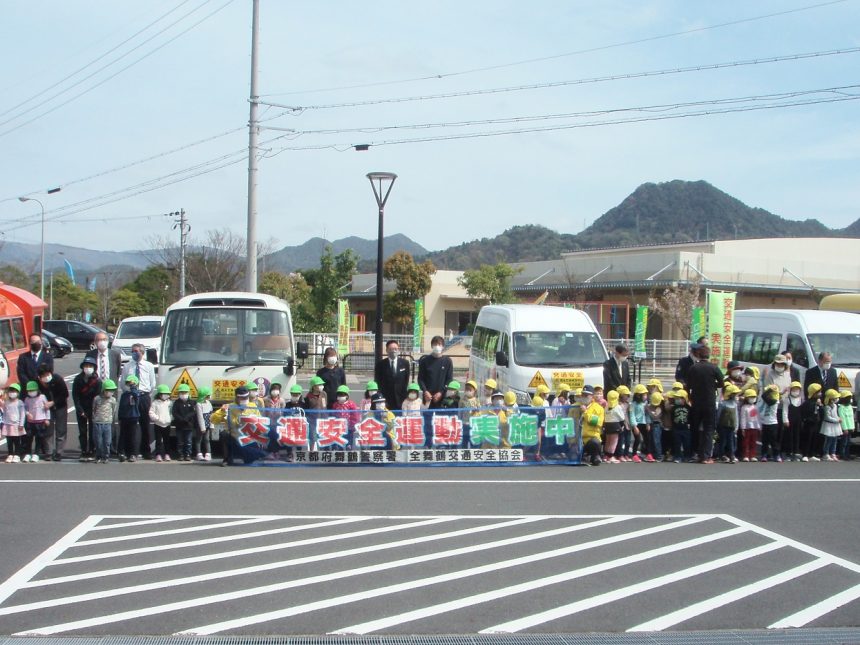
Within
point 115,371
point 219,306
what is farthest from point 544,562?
point 115,371

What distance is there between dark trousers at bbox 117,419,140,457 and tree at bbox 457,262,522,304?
32.4 meters

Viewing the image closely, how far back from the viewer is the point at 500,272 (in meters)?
44.5

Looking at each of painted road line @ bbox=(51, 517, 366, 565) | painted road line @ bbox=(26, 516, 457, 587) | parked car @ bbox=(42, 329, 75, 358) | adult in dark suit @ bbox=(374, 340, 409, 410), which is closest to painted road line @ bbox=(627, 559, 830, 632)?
painted road line @ bbox=(26, 516, 457, 587)

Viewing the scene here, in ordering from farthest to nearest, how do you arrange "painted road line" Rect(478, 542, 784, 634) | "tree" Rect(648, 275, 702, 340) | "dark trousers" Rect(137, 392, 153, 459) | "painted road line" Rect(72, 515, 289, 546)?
"tree" Rect(648, 275, 702, 340) < "dark trousers" Rect(137, 392, 153, 459) < "painted road line" Rect(72, 515, 289, 546) < "painted road line" Rect(478, 542, 784, 634)

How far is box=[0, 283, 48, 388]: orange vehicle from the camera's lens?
18.2 m

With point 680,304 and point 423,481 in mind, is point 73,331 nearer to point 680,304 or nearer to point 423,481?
point 680,304

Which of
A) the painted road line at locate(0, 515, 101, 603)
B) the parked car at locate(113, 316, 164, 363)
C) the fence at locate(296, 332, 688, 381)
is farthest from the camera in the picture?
the fence at locate(296, 332, 688, 381)

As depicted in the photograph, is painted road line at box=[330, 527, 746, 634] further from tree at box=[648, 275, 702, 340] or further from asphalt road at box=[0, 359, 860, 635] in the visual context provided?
tree at box=[648, 275, 702, 340]

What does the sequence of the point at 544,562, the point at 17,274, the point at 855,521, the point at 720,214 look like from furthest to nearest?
the point at 720,214 < the point at 17,274 < the point at 855,521 < the point at 544,562

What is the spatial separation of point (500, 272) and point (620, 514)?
35.7 m

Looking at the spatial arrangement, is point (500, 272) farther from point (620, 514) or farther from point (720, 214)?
point (720, 214)

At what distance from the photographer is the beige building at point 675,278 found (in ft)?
125

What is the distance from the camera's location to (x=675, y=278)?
3753 centimetres

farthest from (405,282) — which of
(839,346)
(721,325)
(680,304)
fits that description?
(839,346)
